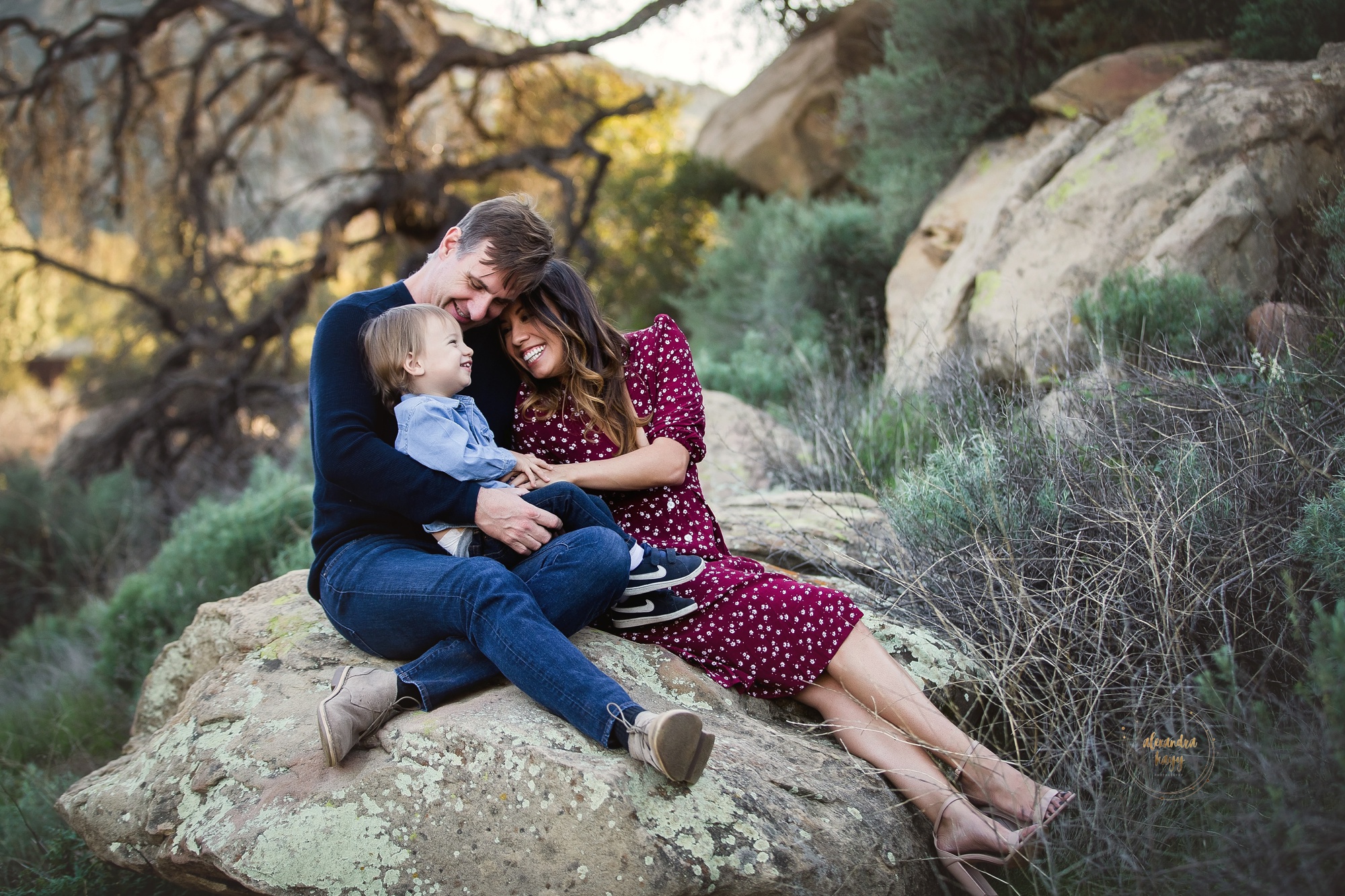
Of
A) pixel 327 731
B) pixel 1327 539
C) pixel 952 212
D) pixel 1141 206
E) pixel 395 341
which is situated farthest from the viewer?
pixel 952 212

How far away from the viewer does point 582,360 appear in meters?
3.19

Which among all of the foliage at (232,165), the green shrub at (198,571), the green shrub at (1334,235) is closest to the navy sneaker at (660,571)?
the green shrub at (198,571)

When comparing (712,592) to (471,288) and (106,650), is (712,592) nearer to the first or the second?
(471,288)

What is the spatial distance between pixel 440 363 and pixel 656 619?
3.36ft

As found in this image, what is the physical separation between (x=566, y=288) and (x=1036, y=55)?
5556mm

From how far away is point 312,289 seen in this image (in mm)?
9281

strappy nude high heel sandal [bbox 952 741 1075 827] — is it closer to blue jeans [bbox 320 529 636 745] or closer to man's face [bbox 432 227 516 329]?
blue jeans [bbox 320 529 636 745]

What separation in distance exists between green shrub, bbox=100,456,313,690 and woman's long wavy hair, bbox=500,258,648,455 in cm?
224

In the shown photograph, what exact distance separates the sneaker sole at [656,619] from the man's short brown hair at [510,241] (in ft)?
3.72

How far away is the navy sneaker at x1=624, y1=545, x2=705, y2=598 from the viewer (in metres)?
2.84

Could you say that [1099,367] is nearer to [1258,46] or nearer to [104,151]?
[1258,46]

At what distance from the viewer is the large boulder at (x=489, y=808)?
7.09 ft

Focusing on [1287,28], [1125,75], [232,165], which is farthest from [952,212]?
[232,165]

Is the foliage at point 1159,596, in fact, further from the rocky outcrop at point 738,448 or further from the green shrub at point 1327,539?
the rocky outcrop at point 738,448
